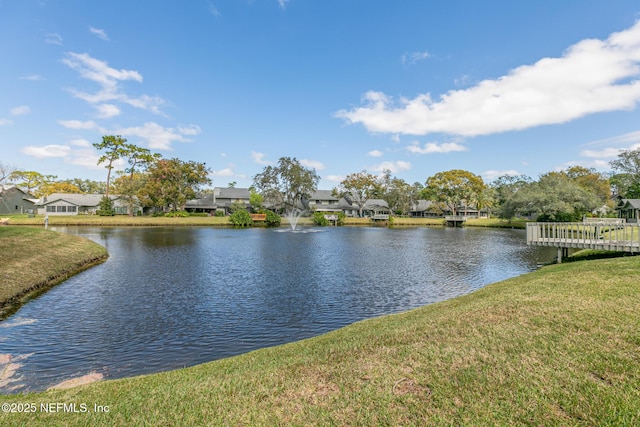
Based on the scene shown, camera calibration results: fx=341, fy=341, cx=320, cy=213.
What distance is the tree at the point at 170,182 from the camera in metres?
69.8

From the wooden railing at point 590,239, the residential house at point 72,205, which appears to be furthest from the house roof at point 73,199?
the wooden railing at point 590,239

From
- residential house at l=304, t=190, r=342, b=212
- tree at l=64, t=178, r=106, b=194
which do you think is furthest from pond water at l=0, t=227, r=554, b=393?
tree at l=64, t=178, r=106, b=194

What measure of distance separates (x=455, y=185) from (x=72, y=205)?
308ft

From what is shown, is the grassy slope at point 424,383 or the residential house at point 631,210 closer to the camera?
the grassy slope at point 424,383

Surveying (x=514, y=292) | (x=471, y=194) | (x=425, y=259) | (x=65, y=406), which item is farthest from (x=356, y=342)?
(x=471, y=194)

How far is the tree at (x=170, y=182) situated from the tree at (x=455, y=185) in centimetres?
6076

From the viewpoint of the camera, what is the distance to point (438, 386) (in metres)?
4.82

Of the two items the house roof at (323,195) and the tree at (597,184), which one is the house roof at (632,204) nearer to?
the tree at (597,184)

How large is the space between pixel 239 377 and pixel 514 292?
8.42 m

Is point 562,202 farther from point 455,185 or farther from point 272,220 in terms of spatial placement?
point 272,220

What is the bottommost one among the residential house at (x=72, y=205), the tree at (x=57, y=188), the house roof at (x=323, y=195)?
the residential house at (x=72, y=205)

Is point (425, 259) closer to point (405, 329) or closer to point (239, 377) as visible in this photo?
point (405, 329)

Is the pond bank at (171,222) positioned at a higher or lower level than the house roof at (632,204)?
lower

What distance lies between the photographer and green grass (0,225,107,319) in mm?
14453
